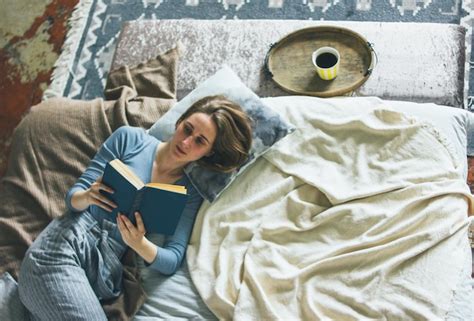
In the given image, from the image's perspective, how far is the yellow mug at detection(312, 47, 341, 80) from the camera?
1.94 meters

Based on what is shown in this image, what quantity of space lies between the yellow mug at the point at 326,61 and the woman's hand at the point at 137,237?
0.78m

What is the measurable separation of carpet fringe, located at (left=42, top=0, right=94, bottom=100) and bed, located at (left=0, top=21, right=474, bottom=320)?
55 centimetres

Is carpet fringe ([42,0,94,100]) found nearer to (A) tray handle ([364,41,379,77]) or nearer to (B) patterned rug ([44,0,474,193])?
(B) patterned rug ([44,0,474,193])

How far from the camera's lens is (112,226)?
5.56ft

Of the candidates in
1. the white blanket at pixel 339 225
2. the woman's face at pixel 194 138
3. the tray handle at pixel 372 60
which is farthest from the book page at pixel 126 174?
the tray handle at pixel 372 60

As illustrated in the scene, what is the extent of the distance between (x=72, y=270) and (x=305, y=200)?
647 millimetres

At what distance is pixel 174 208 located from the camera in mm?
1506

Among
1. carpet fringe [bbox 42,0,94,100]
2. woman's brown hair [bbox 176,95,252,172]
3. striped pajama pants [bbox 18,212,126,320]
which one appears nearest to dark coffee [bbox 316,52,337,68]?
woman's brown hair [bbox 176,95,252,172]

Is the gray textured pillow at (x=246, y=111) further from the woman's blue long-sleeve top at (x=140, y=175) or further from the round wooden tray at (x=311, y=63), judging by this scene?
the round wooden tray at (x=311, y=63)

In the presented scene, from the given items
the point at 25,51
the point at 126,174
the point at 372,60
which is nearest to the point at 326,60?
the point at 372,60

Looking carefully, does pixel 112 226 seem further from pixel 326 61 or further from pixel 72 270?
pixel 326 61

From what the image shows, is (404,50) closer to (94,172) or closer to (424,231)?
(424,231)

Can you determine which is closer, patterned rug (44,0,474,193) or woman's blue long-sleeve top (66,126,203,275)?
woman's blue long-sleeve top (66,126,203,275)

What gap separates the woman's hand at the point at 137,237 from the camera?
4.99ft
